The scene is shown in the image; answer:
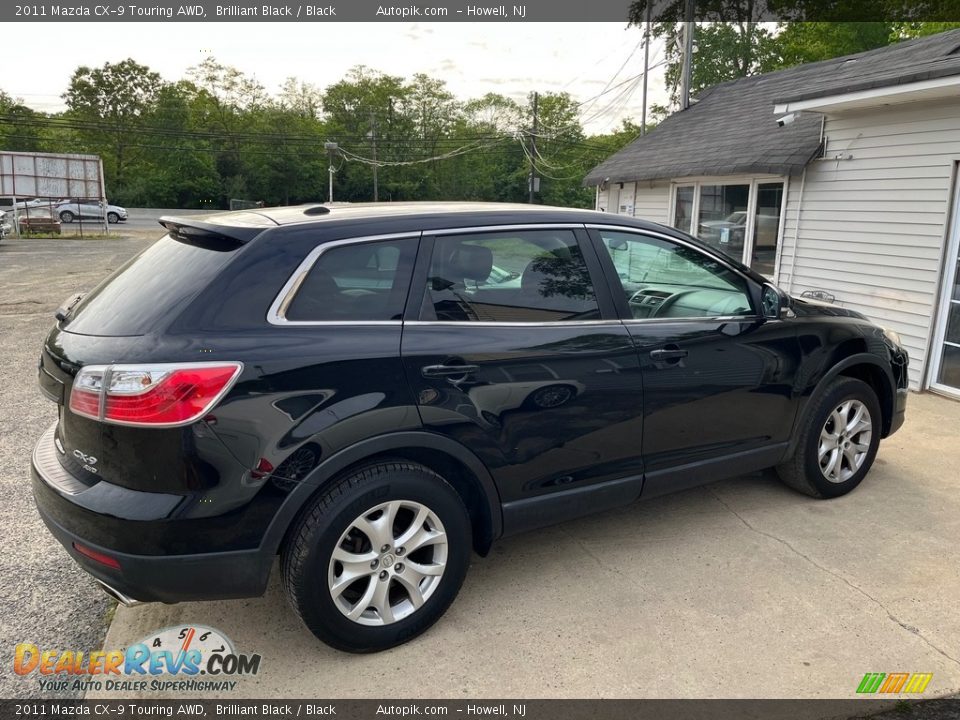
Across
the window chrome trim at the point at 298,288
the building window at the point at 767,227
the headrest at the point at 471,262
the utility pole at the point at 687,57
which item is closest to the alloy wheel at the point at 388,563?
the window chrome trim at the point at 298,288

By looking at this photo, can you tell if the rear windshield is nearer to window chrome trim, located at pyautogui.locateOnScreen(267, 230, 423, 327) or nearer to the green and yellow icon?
window chrome trim, located at pyautogui.locateOnScreen(267, 230, 423, 327)

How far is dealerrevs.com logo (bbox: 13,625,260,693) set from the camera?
8.73ft

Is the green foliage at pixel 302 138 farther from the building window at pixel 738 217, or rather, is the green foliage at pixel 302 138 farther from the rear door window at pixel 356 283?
the rear door window at pixel 356 283

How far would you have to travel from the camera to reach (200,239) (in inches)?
111

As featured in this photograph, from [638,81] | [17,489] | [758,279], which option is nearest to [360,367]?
[758,279]

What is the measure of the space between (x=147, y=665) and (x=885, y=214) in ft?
25.7

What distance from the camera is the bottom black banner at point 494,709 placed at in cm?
250

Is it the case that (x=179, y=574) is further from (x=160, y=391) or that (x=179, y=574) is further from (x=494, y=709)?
(x=494, y=709)

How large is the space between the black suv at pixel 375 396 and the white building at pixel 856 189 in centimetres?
428

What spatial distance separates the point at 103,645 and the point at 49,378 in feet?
3.65

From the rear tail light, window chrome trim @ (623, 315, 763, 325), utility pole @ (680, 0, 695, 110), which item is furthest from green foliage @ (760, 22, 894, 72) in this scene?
the rear tail light

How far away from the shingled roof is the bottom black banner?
561 centimetres

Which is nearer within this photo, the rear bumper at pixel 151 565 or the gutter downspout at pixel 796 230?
the rear bumper at pixel 151 565

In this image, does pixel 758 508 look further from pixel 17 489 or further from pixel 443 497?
pixel 17 489
